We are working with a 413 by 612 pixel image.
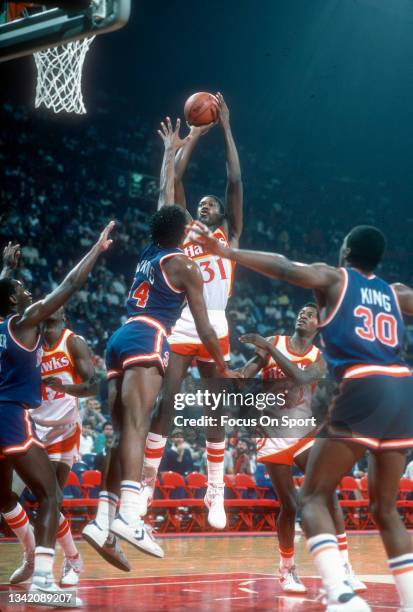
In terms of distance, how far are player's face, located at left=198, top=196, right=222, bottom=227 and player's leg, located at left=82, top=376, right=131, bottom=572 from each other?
198 cm

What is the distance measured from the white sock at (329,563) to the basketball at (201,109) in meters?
3.89

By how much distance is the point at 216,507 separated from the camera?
7164mm

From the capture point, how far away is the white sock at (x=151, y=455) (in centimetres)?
684

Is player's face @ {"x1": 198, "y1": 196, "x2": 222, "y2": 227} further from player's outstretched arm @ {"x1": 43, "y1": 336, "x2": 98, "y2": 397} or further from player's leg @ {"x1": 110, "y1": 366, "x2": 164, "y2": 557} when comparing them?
player's leg @ {"x1": 110, "y1": 366, "x2": 164, "y2": 557}

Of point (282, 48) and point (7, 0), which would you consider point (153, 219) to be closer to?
point (7, 0)

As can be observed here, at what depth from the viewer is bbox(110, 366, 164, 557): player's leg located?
543 cm

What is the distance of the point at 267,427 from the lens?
7.84 metres

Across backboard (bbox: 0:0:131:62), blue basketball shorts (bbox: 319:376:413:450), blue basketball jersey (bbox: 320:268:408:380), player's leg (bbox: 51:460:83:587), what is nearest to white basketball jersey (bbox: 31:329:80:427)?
player's leg (bbox: 51:460:83:587)

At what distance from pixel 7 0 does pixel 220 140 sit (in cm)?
1962

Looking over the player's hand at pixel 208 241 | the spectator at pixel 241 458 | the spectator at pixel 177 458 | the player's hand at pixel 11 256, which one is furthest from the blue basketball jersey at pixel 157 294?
the spectator at pixel 241 458

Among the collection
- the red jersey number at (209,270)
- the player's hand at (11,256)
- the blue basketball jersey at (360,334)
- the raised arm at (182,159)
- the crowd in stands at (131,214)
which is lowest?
the blue basketball jersey at (360,334)

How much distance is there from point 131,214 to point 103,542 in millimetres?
14999

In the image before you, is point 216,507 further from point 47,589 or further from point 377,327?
point 377,327

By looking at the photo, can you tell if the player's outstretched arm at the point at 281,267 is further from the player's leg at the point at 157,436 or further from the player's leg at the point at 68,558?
the player's leg at the point at 68,558
